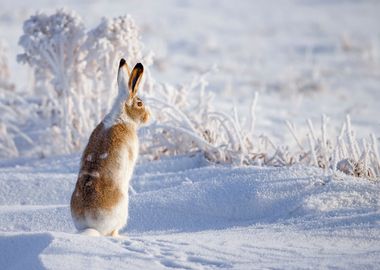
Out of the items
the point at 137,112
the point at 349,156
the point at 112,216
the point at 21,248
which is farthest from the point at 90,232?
the point at 349,156

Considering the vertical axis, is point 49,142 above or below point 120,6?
below

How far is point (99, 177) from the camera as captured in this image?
4.39 meters

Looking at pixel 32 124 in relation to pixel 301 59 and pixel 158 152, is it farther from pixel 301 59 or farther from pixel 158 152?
pixel 301 59

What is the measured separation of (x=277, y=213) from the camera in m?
5.09

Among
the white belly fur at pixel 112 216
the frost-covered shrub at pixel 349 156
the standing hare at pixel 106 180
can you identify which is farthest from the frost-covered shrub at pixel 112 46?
the white belly fur at pixel 112 216

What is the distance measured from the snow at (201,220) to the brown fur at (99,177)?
0.74ft

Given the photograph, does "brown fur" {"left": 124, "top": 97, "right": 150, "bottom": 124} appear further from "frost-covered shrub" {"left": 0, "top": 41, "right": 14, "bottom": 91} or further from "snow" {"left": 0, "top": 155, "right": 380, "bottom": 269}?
"frost-covered shrub" {"left": 0, "top": 41, "right": 14, "bottom": 91}

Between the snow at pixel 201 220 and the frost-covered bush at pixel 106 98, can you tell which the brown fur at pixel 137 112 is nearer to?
the snow at pixel 201 220

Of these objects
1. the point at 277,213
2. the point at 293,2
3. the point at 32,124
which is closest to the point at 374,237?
the point at 277,213

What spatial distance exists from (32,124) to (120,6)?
48.8ft

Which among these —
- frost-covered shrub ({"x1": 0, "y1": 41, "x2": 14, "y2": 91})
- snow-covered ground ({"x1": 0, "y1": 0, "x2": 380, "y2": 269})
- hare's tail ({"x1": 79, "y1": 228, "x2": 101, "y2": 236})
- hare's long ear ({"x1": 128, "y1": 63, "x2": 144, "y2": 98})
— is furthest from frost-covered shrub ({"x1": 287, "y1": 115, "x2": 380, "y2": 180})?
frost-covered shrub ({"x1": 0, "y1": 41, "x2": 14, "y2": 91})

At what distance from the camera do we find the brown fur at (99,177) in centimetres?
434

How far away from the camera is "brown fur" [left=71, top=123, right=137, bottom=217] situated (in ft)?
14.2

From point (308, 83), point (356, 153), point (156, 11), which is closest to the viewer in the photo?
point (356, 153)
